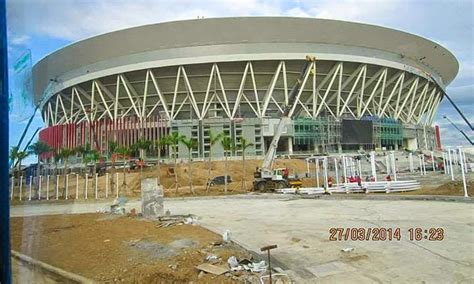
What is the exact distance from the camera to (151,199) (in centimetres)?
1367

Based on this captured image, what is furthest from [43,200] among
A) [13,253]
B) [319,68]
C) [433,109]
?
[433,109]

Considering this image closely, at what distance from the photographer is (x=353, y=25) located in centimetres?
5109

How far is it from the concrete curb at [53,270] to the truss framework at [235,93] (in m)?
49.2

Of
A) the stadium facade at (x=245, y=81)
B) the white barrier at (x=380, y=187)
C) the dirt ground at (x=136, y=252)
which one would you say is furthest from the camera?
the stadium facade at (x=245, y=81)

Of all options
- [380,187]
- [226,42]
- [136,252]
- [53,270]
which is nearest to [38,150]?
[53,270]

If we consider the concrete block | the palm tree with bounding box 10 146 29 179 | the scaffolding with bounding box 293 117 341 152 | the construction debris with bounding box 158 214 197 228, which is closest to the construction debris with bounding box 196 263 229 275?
the palm tree with bounding box 10 146 29 179

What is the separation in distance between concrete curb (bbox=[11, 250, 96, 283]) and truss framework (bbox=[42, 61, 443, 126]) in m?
49.2

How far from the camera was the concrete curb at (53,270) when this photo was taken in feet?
8.80

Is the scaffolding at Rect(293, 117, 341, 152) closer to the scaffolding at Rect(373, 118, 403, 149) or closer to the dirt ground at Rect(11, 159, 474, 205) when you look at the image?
the scaffolding at Rect(373, 118, 403, 149)

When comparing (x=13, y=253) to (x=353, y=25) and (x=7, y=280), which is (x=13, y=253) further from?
(x=353, y=25)

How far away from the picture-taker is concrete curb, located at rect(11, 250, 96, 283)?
2682mm
